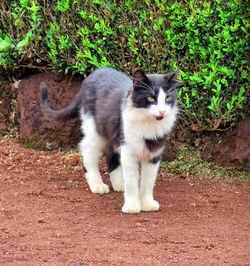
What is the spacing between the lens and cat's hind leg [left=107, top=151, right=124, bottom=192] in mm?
5629

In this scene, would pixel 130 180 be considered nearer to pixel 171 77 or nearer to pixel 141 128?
pixel 141 128

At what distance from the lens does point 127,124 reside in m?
4.72

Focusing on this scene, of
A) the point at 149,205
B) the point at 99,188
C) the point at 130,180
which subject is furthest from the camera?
the point at 99,188

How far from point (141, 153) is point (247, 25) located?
83.9 inches

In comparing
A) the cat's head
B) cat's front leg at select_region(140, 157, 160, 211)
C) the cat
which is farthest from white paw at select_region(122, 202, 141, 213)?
the cat's head

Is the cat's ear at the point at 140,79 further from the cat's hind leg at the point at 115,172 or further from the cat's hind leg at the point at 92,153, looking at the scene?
the cat's hind leg at the point at 115,172

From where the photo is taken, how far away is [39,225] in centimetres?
446

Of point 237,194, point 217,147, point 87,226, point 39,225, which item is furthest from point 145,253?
point 217,147

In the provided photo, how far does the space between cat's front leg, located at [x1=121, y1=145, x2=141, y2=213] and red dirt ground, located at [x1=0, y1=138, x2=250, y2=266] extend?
0.09m

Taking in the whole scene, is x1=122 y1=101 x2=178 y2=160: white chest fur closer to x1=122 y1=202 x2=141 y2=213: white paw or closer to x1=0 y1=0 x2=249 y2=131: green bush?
x1=122 y1=202 x2=141 y2=213: white paw

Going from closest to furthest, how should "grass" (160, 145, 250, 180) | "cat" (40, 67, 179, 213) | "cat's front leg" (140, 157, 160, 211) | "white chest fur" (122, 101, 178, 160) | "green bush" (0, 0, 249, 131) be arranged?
"cat" (40, 67, 179, 213)
"white chest fur" (122, 101, 178, 160)
"cat's front leg" (140, 157, 160, 211)
"green bush" (0, 0, 249, 131)
"grass" (160, 145, 250, 180)

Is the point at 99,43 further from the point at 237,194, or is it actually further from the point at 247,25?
the point at 237,194

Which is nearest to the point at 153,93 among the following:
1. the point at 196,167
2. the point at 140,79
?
the point at 140,79

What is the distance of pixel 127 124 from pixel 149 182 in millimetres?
676
